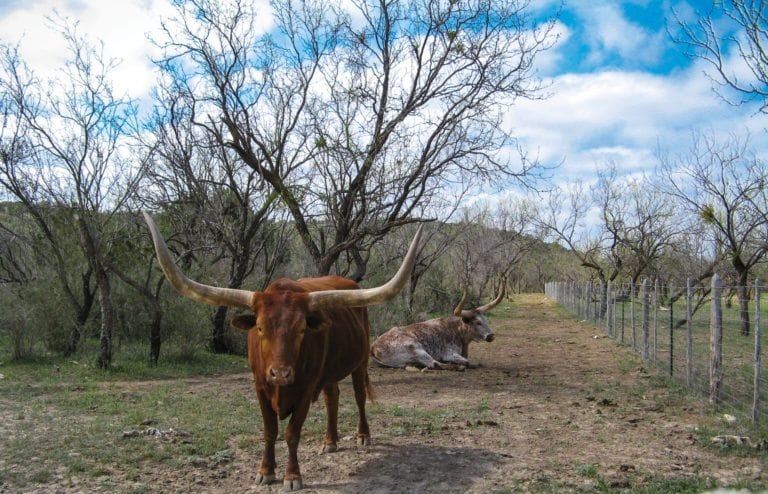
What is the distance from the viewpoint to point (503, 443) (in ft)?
20.9

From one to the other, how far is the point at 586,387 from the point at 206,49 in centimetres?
911

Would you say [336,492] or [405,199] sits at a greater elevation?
[405,199]

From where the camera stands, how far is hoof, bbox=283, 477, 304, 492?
4.96 m

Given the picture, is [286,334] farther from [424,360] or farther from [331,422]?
[424,360]

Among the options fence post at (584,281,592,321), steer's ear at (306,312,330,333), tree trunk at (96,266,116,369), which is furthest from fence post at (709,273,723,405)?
fence post at (584,281,592,321)

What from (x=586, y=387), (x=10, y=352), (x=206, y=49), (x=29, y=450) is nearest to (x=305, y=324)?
(x=29, y=450)

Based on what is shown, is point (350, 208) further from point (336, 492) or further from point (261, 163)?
point (336, 492)

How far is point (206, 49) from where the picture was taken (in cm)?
1198

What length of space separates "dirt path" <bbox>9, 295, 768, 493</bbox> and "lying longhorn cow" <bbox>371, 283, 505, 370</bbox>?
1.04 m

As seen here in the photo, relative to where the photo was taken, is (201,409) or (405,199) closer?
(201,409)

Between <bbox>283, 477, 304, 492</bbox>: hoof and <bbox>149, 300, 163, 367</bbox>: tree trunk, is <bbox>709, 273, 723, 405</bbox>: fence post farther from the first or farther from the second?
<bbox>149, 300, 163, 367</bbox>: tree trunk

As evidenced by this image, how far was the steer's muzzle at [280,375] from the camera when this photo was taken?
458 cm

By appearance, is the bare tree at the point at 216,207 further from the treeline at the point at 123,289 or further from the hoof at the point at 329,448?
the hoof at the point at 329,448

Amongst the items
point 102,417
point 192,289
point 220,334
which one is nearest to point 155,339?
point 220,334
